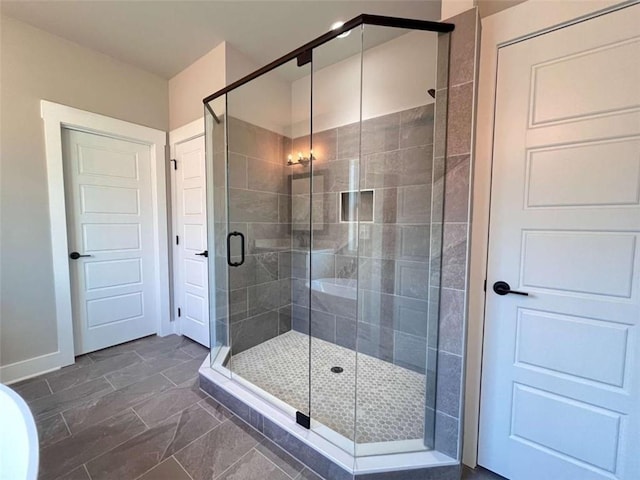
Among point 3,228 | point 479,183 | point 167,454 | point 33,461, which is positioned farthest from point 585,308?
point 3,228

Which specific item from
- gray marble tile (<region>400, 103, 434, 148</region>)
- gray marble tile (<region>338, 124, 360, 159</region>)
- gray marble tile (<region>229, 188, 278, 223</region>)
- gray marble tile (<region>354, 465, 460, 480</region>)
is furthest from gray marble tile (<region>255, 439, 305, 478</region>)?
gray marble tile (<region>338, 124, 360, 159</region>)

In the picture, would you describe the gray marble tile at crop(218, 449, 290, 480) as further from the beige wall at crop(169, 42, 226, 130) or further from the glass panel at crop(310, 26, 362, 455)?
the beige wall at crop(169, 42, 226, 130)

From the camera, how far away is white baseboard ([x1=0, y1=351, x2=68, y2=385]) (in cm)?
198

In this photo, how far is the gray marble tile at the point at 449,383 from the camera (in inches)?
48.8

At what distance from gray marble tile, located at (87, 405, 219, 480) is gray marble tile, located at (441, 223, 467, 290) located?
168cm

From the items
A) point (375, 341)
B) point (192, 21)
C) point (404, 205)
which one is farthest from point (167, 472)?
point (192, 21)

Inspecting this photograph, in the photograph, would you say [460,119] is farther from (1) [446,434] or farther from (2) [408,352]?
(2) [408,352]

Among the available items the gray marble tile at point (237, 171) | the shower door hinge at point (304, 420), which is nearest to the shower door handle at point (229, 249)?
the gray marble tile at point (237, 171)

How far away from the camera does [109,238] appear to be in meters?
2.53

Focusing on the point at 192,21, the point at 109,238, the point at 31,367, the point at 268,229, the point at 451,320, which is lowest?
the point at 31,367

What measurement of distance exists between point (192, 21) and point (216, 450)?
9.76 feet

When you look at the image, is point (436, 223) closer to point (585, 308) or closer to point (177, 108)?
point (585, 308)

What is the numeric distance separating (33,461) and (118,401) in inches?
53.9

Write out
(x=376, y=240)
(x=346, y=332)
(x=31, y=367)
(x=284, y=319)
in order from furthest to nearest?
(x=284, y=319) < (x=346, y=332) < (x=376, y=240) < (x=31, y=367)
